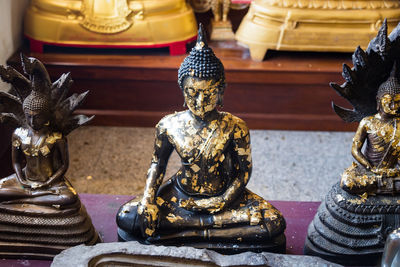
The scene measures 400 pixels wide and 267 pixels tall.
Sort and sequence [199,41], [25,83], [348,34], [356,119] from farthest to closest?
[348,34]
[356,119]
[25,83]
[199,41]

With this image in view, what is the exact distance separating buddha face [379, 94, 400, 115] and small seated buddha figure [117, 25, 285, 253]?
0.42m

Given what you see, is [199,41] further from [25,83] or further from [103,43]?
[103,43]

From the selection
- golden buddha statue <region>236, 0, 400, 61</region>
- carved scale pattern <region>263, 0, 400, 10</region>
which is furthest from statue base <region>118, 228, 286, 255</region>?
carved scale pattern <region>263, 0, 400, 10</region>

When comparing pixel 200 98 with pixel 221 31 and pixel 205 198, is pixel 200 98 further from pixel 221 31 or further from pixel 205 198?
pixel 221 31

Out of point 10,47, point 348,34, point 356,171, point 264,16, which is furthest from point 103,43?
point 356,171

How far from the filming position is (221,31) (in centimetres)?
319

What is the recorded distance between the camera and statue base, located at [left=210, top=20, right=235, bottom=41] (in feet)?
10.5

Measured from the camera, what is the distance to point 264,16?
2924mm

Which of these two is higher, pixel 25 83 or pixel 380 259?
pixel 25 83

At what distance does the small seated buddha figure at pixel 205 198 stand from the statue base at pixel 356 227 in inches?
6.3

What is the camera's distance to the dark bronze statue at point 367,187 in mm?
1729

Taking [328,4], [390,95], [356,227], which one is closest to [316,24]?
[328,4]

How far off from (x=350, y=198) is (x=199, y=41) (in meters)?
0.69

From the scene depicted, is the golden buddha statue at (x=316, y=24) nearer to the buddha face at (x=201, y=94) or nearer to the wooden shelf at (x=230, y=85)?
the wooden shelf at (x=230, y=85)
